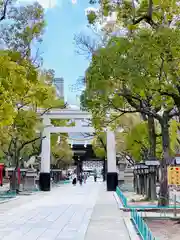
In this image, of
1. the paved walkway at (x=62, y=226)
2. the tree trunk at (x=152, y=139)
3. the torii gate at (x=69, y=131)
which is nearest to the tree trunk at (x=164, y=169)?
the paved walkway at (x=62, y=226)

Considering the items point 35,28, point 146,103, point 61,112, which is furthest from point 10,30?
point 61,112

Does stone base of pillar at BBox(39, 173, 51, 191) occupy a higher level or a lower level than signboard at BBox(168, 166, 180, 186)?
Answer: lower

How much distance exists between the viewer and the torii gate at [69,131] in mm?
33781

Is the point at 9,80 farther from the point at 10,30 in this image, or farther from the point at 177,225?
the point at 177,225

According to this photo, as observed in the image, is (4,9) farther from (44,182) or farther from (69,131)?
(44,182)

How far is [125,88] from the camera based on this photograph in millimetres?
15594

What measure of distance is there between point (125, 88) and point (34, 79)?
394 cm

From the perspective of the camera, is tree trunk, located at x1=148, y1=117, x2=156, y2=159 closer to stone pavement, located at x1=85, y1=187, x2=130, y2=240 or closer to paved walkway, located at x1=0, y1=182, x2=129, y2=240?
paved walkway, located at x1=0, y1=182, x2=129, y2=240

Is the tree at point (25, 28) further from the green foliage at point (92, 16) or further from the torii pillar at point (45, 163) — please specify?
the torii pillar at point (45, 163)

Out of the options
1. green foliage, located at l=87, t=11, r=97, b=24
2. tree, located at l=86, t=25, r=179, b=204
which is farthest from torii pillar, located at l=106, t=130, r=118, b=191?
green foliage, located at l=87, t=11, r=97, b=24

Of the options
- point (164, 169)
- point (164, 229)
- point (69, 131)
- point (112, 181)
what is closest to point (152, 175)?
point (164, 169)

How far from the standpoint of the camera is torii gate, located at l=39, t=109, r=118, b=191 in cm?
3378

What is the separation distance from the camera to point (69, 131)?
34.2m

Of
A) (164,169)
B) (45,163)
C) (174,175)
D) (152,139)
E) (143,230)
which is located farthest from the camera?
(45,163)
